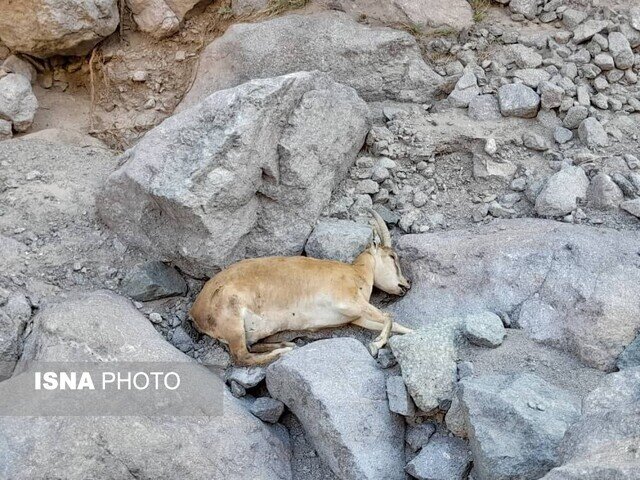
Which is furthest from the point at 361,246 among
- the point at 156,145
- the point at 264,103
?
the point at 156,145

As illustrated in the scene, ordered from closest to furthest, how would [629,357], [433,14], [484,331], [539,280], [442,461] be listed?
[442,461], [629,357], [484,331], [539,280], [433,14]

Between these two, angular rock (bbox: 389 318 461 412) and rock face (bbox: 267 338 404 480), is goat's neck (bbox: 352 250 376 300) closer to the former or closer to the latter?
rock face (bbox: 267 338 404 480)

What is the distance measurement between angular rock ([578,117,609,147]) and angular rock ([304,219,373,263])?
1978 mm

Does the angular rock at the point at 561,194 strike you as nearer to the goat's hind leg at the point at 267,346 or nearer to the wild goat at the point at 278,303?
the wild goat at the point at 278,303

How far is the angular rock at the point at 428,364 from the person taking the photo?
4422 millimetres

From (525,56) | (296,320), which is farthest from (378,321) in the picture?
(525,56)

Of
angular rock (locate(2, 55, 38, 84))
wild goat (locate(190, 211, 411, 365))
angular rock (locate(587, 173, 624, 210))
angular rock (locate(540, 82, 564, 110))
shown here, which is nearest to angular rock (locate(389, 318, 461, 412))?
wild goat (locate(190, 211, 411, 365))

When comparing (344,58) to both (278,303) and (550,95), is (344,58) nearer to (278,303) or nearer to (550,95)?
(550,95)

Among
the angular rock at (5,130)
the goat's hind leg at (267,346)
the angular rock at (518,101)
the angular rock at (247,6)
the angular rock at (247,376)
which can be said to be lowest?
the goat's hind leg at (267,346)

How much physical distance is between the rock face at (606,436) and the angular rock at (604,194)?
2333 mm

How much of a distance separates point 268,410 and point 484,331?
147cm

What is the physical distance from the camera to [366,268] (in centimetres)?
576

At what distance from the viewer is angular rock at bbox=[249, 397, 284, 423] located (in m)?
4.83

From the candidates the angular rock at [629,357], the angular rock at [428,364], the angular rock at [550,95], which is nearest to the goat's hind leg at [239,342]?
the angular rock at [428,364]
